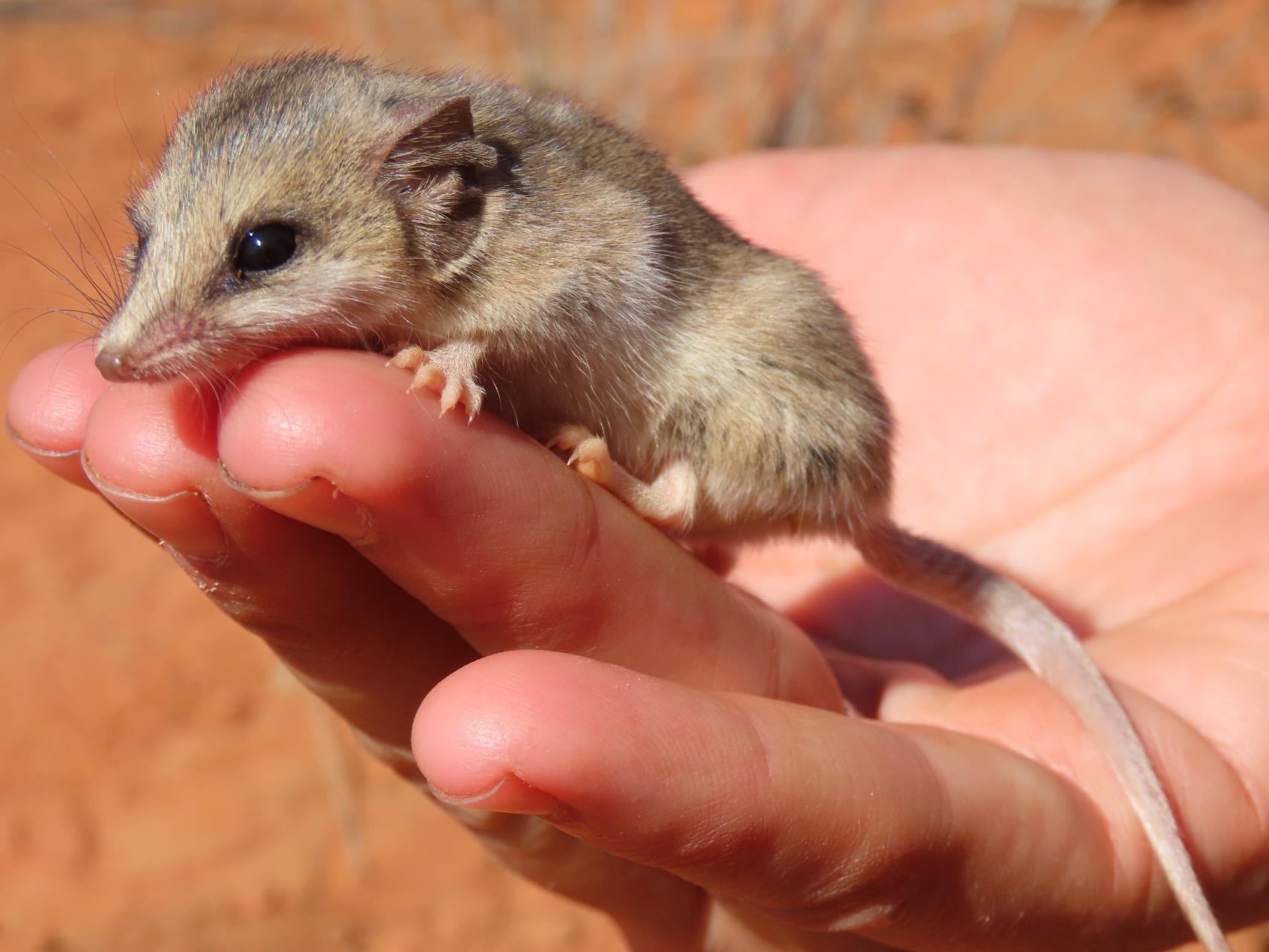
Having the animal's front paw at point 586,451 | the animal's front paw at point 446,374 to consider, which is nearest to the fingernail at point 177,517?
the animal's front paw at point 446,374

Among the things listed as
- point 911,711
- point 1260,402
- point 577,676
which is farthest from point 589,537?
point 1260,402

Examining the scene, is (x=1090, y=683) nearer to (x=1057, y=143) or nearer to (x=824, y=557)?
(x=824, y=557)

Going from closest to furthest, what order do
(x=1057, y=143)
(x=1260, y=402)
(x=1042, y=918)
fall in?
(x=1042, y=918) < (x=1260, y=402) < (x=1057, y=143)

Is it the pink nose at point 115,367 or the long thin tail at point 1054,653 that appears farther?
the long thin tail at point 1054,653

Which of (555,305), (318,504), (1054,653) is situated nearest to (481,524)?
(318,504)

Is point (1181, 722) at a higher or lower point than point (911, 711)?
higher

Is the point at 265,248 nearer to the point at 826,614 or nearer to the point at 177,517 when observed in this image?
the point at 177,517

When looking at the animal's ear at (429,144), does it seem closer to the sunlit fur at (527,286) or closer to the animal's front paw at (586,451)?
the sunlit fur at (527,286)
